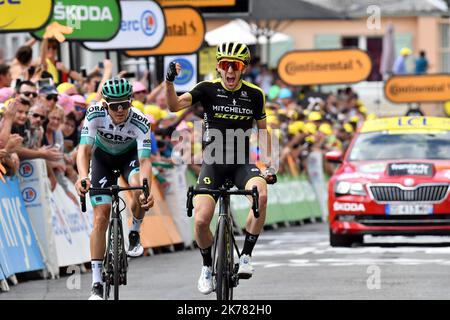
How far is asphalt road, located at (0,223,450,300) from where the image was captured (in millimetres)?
14648

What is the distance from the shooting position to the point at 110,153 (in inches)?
532

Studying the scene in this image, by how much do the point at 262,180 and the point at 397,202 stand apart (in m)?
6.62

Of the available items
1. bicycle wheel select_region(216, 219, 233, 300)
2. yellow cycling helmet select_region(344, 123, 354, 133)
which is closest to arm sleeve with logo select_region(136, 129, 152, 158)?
bicycle wheel select_region(216, 219, 233, 300)

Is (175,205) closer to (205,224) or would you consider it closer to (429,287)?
(429,287)

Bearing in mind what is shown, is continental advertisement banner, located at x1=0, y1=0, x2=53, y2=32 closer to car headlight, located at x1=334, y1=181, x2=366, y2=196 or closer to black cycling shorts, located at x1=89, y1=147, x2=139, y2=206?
black cycling shorts, located at x1=89, y1=147, x2=139, y2=206

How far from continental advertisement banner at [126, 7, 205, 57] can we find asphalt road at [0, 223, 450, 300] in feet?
12.0

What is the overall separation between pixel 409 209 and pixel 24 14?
547cm

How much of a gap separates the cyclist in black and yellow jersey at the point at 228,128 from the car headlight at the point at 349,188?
652 cm

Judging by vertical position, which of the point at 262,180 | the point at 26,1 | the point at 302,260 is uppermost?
the point at 26,1

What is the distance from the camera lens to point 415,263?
1811 centimetres

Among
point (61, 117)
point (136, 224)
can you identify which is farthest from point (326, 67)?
point (136, 224)

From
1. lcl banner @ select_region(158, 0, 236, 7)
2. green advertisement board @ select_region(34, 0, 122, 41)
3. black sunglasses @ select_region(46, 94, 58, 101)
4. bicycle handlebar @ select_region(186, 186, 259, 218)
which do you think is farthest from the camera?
lcl banner @ select_region(158, 0, 236, 7)

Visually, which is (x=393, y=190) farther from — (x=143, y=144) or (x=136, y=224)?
(x=143, y=144)

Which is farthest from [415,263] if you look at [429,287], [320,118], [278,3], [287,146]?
[278,3]
